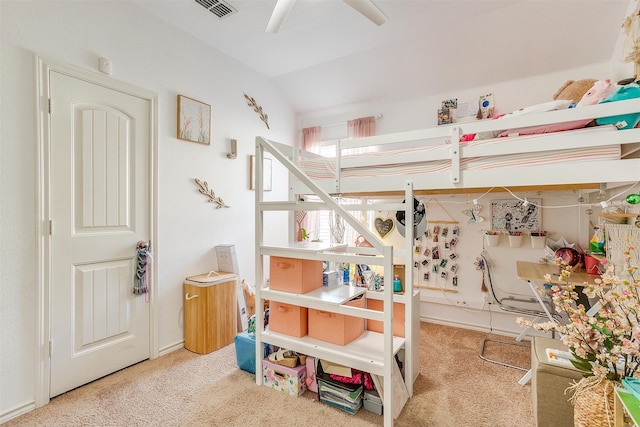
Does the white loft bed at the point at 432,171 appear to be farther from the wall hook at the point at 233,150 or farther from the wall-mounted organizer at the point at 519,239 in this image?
the wall-mounted organizer at the point at 519,239

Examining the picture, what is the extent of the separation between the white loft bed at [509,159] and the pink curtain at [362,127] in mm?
1635

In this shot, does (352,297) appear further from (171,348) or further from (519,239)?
(519,239)

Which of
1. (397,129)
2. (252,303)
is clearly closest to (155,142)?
(252,303)

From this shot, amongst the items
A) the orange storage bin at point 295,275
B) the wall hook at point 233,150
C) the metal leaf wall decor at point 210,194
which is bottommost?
the orange storage bin at point 295,275

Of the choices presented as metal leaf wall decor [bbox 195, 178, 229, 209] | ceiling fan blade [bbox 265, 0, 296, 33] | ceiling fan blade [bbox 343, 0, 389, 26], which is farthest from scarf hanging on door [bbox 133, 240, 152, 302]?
ceiling fan blade [bbox 343, 0, 389, 26]

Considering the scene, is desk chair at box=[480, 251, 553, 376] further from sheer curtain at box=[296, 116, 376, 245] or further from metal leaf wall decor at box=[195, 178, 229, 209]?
metal leaf wall decor at box=[195, 178, 229, 209]

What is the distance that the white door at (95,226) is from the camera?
202 cm

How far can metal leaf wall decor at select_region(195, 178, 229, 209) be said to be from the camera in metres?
2.95

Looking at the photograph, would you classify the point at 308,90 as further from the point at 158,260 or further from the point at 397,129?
the point at 158,260

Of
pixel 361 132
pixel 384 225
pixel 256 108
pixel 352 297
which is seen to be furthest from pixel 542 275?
pixel 256 108

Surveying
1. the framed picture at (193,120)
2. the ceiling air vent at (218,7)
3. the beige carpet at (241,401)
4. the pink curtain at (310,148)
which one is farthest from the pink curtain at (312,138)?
the beige carpet at (241,401)

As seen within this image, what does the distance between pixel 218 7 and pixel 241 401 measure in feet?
9.83

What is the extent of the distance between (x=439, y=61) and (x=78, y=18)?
3081 millimetres

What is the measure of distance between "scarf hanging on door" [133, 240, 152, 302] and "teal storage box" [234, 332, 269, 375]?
2.88 feet
